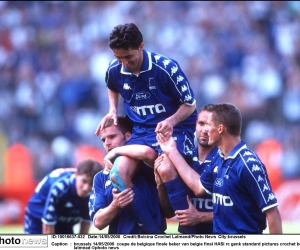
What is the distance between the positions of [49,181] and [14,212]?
423cm

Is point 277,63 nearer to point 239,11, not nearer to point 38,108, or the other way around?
point 239,11

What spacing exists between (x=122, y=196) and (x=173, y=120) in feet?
2.08

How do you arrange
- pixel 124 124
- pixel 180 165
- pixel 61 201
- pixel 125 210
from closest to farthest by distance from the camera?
1. pixel 180 165
2. pixel 125 210
3. pixel 124 124
4. pixel 61 201

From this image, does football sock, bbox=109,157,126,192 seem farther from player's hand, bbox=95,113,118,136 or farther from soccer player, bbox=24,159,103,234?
soccer player, bbox=24,159,103,234

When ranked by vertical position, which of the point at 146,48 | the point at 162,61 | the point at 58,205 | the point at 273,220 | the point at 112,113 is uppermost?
the point at 146,48

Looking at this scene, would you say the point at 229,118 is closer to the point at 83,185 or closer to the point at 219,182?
the point at 219,182

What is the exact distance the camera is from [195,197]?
5105 mm

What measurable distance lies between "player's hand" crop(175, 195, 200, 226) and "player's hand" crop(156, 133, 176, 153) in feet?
1.28

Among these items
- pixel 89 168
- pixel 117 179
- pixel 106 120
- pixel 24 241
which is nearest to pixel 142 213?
pixel 117 179

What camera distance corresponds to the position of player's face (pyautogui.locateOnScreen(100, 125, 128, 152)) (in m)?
5.27

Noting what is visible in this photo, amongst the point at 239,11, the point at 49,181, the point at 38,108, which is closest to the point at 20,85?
the point at 38,108

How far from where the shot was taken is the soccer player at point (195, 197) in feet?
16.0

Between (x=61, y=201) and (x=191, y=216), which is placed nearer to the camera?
(x=191, y=216)

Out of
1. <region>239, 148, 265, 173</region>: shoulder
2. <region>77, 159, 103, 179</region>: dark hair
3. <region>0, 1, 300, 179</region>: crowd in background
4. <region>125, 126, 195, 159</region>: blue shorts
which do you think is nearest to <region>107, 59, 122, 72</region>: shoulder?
<region>125, 126, 195, 159</region>: blue shorts
